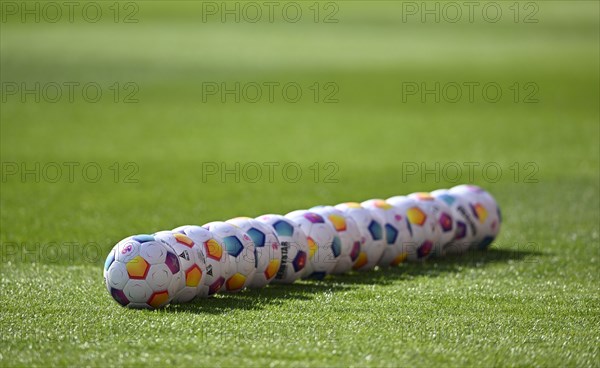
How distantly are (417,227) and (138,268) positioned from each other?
3720mm

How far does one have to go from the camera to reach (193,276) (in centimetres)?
820

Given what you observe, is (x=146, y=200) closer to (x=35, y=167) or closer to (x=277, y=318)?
(x=35, y=167)

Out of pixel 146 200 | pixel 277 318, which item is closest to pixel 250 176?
pixel 146 200

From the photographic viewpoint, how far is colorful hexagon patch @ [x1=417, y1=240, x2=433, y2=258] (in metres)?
10.7

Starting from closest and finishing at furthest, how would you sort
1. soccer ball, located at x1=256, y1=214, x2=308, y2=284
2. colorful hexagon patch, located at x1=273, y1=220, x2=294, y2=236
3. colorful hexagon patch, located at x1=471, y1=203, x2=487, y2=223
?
1. soccer ball, located at x1=256, y1=214, x2=308, y2=284
2. colorful hexagon patch, located at x1=273, y1=220, x2=294, y2=236
3. colorful hexagon patch, located at x1=471, y1=203, x2=487, y2=223

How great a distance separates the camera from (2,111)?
24906mm

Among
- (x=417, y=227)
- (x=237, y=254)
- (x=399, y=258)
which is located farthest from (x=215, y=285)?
(x=417, y=227)

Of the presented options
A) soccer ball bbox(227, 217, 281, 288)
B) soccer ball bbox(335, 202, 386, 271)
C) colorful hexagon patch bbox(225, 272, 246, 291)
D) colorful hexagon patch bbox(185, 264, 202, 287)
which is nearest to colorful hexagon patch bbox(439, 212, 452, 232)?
soccer ball bbox(335, 202, 386, 271)

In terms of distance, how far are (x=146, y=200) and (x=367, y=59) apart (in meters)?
21.0

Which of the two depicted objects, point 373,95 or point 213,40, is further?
point 213,40

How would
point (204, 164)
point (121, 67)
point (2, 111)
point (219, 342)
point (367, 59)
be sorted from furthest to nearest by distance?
point (367, 59), point (121, 67), point (2, 111), point (204, 164), point (219, 342)

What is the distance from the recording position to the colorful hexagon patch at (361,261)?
9.98 metres

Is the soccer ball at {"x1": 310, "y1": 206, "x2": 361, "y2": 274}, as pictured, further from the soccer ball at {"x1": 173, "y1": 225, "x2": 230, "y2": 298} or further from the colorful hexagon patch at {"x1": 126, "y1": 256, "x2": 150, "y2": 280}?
the colorful hexagon patch at {"x1": 126, "y1": 256, "x2": 150, "y2": 280}

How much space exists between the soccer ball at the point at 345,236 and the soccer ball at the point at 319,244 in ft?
0.21
